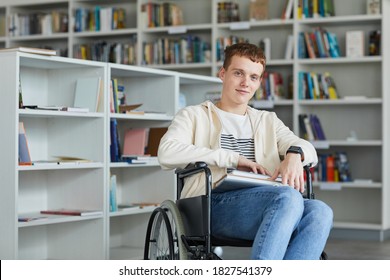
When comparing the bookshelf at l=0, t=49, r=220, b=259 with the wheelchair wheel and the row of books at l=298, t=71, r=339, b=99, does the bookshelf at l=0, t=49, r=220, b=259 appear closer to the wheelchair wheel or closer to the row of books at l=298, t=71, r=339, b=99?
the wheelchair wheel

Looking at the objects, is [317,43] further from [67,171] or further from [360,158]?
[67,171]

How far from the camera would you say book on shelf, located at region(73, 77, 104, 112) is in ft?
14.1

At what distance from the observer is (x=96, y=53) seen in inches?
293

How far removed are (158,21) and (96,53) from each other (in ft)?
2.51

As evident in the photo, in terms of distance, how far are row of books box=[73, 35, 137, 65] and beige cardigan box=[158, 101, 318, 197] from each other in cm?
424

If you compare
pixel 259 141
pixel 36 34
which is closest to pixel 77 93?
pixel 259 141

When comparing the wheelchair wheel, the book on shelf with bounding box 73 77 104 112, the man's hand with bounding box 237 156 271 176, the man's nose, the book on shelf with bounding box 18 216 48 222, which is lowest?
the book on shelf with bounding box 18 216 48 222

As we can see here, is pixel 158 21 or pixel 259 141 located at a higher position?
pixel 158 21

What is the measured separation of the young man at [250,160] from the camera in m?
2.62

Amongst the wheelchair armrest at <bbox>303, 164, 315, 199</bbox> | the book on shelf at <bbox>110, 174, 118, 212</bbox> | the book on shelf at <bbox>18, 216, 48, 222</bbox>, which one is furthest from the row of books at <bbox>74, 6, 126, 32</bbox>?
the wheelchair armrest at <bbox>303, 164, 315, 199</bbox>

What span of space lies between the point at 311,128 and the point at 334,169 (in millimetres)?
396

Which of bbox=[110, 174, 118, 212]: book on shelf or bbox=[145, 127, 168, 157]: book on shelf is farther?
bbox=[145, 127, 168, 157]: book on shelf

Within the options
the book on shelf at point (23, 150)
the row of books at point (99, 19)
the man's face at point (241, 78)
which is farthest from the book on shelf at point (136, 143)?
the row of books at point (99, 19)

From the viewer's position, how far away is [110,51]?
7398 mm
